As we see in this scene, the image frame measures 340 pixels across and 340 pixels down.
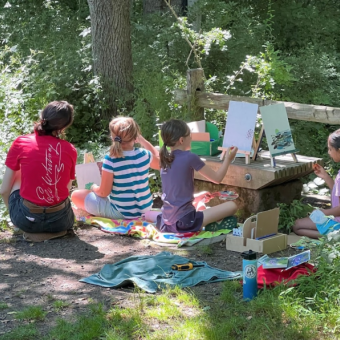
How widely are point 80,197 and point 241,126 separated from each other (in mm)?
1899

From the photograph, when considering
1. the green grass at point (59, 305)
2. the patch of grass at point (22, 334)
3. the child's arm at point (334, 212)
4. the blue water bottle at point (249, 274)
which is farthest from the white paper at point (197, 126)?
the patch of grass at point (22, 334)

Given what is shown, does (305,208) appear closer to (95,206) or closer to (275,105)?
(275,105)

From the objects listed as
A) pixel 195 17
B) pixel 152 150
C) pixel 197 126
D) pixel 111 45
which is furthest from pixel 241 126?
pixel 195 17

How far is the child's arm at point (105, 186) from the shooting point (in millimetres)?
6164

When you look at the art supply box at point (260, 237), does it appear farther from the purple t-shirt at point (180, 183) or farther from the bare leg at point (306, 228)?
the purple t-shirt at point (180, 183)

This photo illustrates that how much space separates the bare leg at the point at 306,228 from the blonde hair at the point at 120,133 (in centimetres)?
187

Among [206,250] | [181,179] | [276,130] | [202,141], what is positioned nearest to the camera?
[206,250]

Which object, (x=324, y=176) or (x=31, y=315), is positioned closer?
(x=31, y=315)

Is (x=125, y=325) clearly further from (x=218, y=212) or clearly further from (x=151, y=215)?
(x=151, y=215)

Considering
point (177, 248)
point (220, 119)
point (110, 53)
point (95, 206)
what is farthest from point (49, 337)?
point (110, 53)

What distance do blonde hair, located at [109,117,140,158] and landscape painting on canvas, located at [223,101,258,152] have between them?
1.07 meters

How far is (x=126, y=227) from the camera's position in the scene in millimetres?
6145

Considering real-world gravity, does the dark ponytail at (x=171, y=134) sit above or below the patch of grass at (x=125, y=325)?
above

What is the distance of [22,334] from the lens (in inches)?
147
